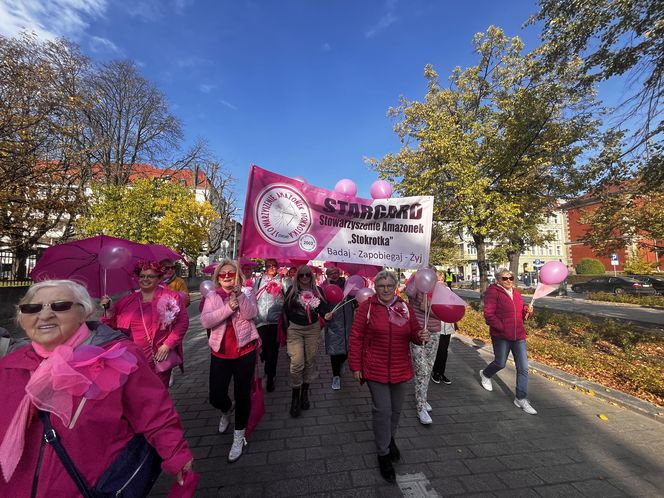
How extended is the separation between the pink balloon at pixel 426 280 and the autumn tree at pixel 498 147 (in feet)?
26.3

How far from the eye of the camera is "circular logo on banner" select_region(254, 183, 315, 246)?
3.60 m

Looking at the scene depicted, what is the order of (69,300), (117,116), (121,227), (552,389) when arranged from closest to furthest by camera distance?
1. (69,300)
2. (552,389)
3. (121,227)
4. (117,116)

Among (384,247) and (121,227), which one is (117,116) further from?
(384,247)

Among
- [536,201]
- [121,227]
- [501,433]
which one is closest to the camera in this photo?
[501,433]

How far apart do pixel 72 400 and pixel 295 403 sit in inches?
129

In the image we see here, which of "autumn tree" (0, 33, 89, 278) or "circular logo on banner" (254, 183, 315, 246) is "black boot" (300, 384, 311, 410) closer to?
"circular logo on banner" (254, 183, 315, 246)

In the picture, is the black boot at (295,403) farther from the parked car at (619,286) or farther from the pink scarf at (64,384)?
the parked car at (619,286)

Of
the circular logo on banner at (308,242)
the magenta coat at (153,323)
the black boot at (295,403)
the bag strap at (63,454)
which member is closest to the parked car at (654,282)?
the black boot at (295,403)

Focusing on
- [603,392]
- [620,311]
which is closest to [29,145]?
[603,392]

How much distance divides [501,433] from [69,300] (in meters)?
4.30

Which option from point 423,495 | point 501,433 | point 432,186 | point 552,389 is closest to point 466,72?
point 432,186

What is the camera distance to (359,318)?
3307 mm

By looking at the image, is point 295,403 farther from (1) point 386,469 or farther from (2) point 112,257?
(2) point 112,257

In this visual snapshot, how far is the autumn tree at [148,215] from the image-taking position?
1614 cm
